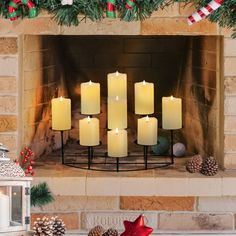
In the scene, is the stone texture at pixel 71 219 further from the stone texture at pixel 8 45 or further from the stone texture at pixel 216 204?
the stone texture at pixel 8 45

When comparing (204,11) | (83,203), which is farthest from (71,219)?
(204,11)

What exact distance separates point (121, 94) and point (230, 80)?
46 centimetres

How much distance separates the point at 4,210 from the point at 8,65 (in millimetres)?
1035

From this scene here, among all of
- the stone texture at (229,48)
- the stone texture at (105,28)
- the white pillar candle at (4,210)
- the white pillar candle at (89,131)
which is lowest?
the white pillar candle at (4,210)

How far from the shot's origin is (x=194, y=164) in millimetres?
3146

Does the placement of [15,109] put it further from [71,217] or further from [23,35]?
[71,217]

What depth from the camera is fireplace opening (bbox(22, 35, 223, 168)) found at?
10.8 ft

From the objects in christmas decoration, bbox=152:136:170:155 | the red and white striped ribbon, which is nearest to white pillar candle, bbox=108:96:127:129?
christmas decoration, bbox=152:136:170:155

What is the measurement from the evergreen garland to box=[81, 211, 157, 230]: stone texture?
79cm

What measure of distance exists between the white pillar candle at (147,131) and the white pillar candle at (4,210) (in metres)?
1.12

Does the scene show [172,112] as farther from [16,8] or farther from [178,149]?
[16,8]

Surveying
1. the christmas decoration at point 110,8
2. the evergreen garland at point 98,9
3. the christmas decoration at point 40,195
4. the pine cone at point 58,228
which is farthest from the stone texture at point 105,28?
the pine cone at point 58,228

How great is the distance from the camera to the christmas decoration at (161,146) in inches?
134

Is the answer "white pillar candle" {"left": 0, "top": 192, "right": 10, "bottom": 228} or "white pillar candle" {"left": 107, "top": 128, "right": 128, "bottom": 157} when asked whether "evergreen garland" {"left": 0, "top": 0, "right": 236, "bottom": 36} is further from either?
"white pillar candle" {"left": 0, "top": 192, "right": 10, "bottom": 228}
